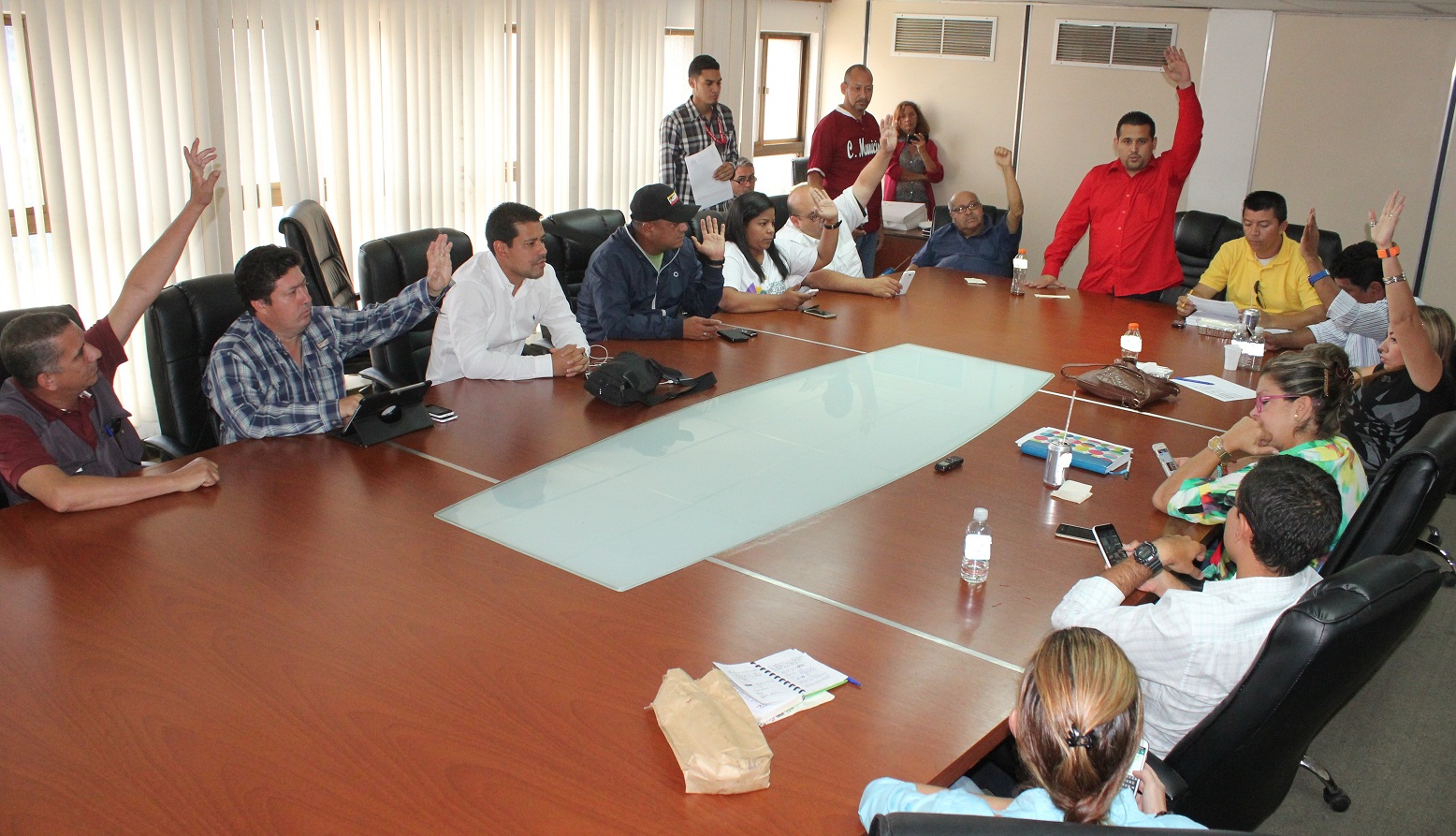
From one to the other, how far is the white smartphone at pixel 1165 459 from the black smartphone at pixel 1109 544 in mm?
522

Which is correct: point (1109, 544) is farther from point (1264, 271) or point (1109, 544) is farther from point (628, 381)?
point (1264, 271)

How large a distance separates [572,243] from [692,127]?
163 cm

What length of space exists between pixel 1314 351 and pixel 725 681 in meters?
1.88

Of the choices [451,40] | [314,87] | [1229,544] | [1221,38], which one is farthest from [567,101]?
[1229,544]

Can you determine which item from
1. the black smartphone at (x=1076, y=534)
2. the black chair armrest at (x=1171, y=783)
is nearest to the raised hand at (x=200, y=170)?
the black smartphone at (x=1076, y=534)

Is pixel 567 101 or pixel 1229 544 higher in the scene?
pixel 567 101

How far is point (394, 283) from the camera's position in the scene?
3.98 metres

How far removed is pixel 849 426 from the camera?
129 inches

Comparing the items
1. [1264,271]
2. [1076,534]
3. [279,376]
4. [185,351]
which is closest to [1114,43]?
[1264,271]

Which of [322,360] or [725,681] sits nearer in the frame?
[725,681]

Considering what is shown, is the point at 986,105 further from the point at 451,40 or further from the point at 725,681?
the point at 725,681

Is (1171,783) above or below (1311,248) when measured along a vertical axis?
below

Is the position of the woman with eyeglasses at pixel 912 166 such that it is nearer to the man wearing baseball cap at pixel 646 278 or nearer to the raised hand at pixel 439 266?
the man wearing baseball cap at pixel 646 278

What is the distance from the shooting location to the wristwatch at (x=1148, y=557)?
2.28 metres
